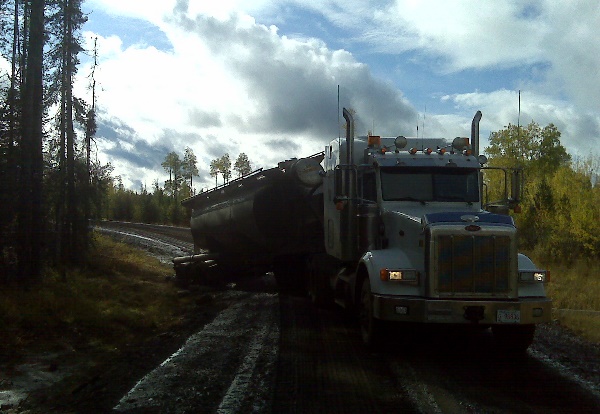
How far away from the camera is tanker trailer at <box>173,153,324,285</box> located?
15695 mm

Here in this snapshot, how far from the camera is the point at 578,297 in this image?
17.1m

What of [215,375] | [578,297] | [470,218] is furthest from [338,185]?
[578,297]

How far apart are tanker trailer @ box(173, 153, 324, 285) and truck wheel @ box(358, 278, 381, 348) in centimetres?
438

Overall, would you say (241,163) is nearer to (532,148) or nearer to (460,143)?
(532,148)

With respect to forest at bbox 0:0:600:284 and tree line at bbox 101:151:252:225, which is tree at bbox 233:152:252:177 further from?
forest at bbox 0:0:600:284

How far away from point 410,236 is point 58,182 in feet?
58.5

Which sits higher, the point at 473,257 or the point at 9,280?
the point at 473,257

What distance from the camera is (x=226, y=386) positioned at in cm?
728

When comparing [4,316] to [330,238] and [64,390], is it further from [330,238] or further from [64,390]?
[330,238]

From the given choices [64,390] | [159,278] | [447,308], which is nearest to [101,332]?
[64,390]

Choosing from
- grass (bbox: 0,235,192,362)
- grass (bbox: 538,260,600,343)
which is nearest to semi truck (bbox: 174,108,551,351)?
grass (bbox: 538,260,600,343)

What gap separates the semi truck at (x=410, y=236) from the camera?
8.84 m

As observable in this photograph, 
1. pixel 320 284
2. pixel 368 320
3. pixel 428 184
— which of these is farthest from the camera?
pixel 320 284

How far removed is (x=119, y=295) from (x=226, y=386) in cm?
1067
